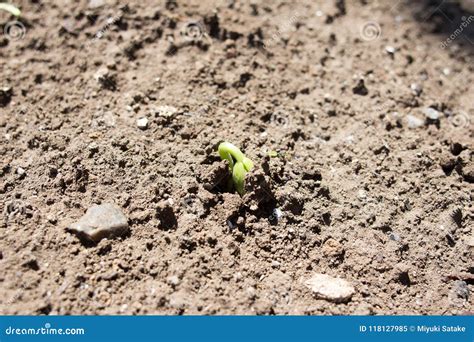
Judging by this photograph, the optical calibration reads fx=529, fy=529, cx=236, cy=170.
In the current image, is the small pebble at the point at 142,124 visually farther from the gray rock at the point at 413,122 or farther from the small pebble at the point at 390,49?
the small pebble at the point at 390,49

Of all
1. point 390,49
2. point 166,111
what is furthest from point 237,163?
point 390,49

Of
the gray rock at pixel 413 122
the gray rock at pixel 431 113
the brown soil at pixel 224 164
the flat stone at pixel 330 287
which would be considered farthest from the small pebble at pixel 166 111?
the gray rock at pixel 431 113

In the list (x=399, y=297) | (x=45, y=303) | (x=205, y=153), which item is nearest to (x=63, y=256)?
(x=45, y=303)

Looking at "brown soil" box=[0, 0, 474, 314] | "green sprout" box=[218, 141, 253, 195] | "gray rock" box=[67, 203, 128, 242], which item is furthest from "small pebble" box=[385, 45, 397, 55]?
"gray rock" box=[67, 203, 128, 242]

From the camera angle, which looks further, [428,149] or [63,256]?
[428,149]

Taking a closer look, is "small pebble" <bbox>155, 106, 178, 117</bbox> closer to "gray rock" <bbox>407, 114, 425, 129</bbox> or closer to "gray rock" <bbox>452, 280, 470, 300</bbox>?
"gray rock" <bbox>407, 114, 425, 129</bbox>

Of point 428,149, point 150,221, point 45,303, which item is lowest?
point 45,303

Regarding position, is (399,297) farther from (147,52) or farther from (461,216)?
(147,52)
